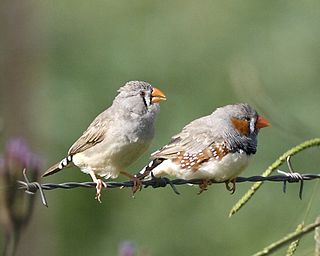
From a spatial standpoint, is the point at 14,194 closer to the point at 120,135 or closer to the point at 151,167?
the point at 120,135

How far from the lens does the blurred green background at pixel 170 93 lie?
389 inches

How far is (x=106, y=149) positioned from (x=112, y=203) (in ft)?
18.9

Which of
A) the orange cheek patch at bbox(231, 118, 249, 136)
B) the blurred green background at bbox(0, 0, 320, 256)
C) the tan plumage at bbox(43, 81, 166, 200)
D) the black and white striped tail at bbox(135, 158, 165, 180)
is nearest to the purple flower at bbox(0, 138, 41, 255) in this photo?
the tan plumage at bbox(43, 81, 166, 200)

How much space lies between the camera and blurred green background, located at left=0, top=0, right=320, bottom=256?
Answer: 988 centimetres

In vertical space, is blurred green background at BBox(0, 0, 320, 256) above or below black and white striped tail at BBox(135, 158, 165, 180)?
below

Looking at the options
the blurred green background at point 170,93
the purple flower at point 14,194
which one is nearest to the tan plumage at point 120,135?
the purple flower at point 14,194

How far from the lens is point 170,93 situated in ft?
36.6

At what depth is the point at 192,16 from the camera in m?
13.2

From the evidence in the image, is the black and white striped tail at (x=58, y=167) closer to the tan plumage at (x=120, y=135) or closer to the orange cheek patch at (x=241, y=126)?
the tan plumage at (x=120, y=135)

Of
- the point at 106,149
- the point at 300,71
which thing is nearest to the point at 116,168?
the point at 106,149

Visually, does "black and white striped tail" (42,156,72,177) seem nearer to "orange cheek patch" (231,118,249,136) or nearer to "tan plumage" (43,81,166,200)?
"tan plumage" (43,81,166,200)

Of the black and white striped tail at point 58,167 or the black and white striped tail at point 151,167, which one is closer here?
the black and white striped tail at point 151,167

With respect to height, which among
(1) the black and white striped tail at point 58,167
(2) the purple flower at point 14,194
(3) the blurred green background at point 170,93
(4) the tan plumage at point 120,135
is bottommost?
(3) the blurred green background at point 170,93

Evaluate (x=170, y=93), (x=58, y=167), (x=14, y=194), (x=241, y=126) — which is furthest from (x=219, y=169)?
(x=170, y=93)
